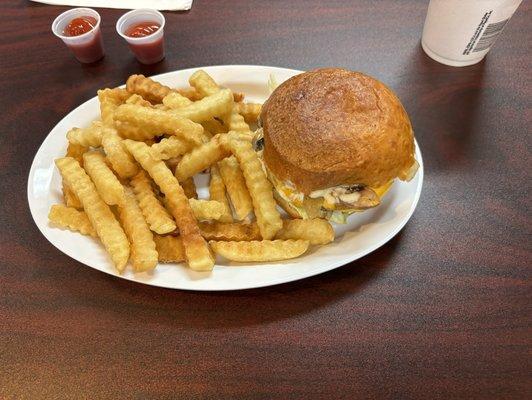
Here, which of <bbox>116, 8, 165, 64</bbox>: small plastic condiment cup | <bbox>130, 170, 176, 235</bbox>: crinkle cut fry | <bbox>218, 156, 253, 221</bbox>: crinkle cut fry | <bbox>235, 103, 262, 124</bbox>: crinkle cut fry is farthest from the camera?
<bbox>116, 8, 165, 64</bbox>: small plastic condiment cup

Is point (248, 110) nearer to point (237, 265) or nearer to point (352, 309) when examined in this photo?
point (237, 265)

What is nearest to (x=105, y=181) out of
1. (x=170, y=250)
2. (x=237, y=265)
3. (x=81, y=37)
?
(x=170, y=250)

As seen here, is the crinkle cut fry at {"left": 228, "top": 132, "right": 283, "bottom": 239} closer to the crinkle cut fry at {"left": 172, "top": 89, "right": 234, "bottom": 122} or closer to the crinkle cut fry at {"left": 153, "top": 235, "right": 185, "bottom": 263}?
the crinkle cut fry at {"left": 172, "top": 89, "right": 234, "bottom": 122}

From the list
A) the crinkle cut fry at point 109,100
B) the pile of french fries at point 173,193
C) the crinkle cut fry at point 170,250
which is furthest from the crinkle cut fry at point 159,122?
the crinkle cut fry at point 170,250

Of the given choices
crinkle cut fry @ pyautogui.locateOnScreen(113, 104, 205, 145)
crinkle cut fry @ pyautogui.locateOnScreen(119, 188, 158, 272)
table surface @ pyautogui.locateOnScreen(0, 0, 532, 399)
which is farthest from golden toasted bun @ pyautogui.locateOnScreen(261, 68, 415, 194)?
crinkle cut fry @ pyautogui.locateOnScreen(119, 188, 158, 272)

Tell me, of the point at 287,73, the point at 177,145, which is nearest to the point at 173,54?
the point at 287,73
